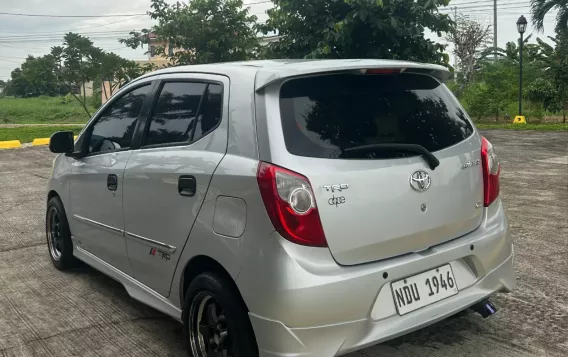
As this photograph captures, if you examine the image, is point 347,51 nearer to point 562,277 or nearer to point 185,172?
point 562,277

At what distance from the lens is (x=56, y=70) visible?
2634 cm

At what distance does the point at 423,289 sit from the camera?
261cm

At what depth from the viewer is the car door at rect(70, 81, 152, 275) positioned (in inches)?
142

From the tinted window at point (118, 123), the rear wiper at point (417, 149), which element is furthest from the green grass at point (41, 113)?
the rear wiper at point (417, 149)

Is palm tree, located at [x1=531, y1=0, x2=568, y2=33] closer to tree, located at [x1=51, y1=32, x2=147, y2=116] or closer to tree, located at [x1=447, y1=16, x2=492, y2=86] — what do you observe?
tree, located at [x1=447, y1=16, x2=492, y2=86]

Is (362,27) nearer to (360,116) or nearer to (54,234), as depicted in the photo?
(54,234)

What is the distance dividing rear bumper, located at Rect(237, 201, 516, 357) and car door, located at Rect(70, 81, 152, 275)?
1.49 m

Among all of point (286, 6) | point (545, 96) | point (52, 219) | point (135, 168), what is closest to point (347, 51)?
point (286, 6)

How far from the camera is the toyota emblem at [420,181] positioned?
2613 millimetres

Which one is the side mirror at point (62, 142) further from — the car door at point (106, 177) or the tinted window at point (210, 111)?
the tinted window at point (210, 111)

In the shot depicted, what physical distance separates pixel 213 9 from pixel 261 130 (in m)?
14.2

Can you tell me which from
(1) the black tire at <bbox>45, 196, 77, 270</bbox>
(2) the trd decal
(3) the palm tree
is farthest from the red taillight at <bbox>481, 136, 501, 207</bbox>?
(3) the palm tree

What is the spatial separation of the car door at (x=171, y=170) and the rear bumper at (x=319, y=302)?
61 centimetres

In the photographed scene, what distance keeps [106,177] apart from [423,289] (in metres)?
2.22
